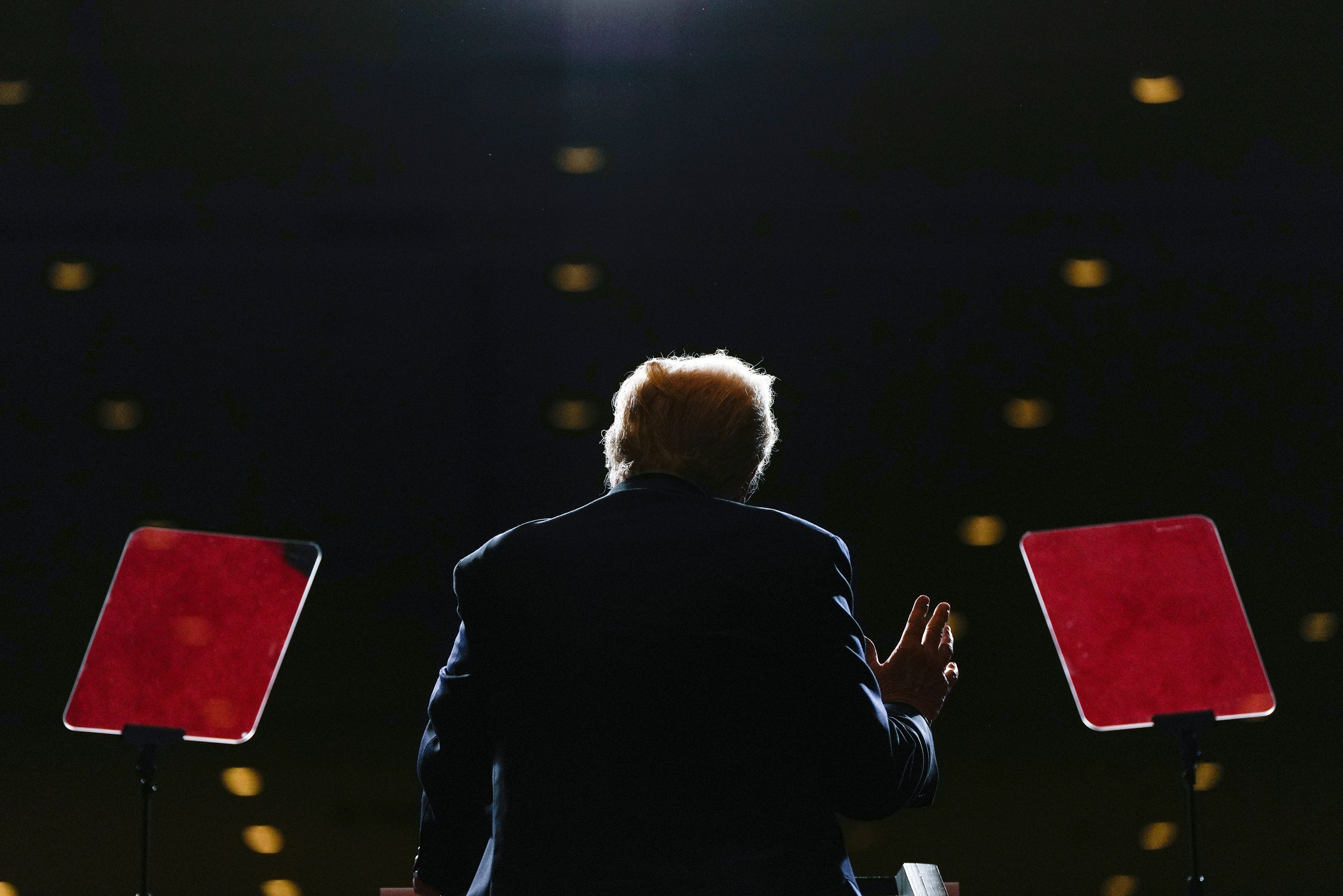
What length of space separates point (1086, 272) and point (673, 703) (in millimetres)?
1168

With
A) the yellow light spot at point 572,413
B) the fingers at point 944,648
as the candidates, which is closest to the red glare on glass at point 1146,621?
the fingers at point 944,648

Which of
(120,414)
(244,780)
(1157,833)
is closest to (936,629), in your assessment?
(1157,833)

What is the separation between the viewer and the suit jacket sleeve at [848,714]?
851 mm

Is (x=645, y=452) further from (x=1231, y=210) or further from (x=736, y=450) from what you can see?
(x=1231, y=210)

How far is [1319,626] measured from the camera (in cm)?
173

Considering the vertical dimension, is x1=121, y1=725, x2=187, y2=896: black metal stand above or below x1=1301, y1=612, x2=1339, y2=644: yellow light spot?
below

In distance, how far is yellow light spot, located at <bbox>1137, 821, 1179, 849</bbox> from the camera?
5.72ft

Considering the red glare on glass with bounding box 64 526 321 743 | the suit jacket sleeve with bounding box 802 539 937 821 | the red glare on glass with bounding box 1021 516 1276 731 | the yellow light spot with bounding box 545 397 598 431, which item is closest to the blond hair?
the suit jacket sleeve with bounding box 802 539 937 821

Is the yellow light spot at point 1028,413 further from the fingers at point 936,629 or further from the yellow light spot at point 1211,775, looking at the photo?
the fingers at point 936,629

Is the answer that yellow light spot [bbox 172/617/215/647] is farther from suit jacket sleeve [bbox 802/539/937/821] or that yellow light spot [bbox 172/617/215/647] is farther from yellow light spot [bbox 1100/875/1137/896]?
yellow light spot [bbox 1100/875/1137/896]

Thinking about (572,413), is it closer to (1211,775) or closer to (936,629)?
(936,629)

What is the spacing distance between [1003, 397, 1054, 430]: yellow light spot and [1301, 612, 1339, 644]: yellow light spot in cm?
49

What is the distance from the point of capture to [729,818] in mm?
833

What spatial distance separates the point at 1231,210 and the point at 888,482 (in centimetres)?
65
